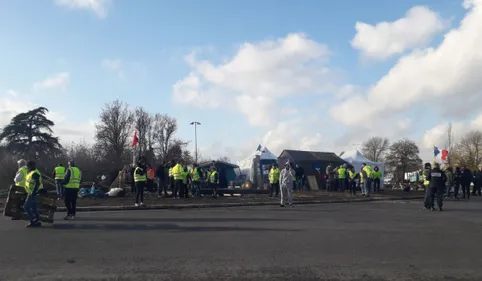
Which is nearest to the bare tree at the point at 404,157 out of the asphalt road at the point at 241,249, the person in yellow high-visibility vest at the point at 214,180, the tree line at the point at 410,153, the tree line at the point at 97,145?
the tree line at the point at 410,153

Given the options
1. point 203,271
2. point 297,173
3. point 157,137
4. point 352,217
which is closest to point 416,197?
point 297,173

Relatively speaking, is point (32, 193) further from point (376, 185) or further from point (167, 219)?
point (376, 185)

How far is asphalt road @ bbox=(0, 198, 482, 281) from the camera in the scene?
20.8 feet

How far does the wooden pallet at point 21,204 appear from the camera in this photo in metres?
11.6

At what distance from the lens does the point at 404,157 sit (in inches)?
3290

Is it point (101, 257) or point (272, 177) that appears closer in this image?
point (101, 257)

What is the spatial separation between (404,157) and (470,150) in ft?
44.8

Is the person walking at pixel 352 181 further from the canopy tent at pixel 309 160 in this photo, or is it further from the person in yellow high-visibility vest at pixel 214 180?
the person in yellow high-visibility vest at pixel 214 180

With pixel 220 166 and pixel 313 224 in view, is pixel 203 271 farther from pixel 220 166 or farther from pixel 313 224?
pixel 220 166

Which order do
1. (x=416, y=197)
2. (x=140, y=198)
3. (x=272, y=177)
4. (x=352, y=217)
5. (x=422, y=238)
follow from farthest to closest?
(x=416, y=197) → (x=272, y=177) → (x=140, y=198) → (x=352, y=217) → (x=422, y=238)

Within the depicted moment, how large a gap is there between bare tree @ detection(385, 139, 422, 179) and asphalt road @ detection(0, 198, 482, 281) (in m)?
74.8

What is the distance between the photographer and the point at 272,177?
2255 centimetres

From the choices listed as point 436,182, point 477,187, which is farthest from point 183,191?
point 477,187

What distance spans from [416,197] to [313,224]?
51.9ft
